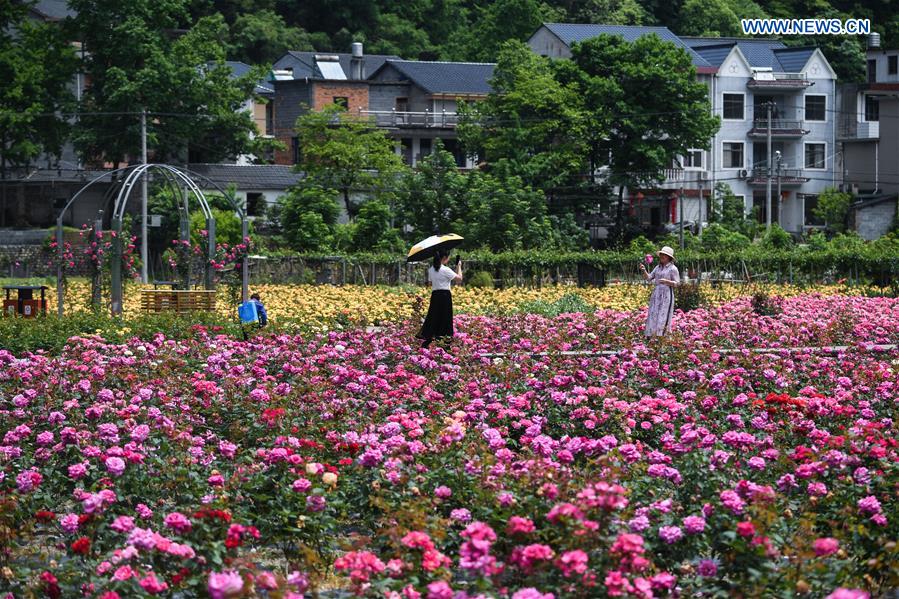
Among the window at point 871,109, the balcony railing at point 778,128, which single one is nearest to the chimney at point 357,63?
the balcony railing at point 778,128

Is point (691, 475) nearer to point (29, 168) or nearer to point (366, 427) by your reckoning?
point (366, 427)

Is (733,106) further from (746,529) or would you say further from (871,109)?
(746,529)

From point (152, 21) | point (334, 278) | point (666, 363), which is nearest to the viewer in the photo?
point (666, 363)

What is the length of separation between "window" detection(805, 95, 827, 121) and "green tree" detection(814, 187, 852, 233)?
623 cm

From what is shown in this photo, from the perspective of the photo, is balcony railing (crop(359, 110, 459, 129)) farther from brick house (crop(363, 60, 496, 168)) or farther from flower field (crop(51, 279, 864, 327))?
flower field (crop(51, 279, 864, 327))

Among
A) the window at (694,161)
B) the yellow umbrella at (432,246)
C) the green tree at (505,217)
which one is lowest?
the yellow umbrella at (432,246)

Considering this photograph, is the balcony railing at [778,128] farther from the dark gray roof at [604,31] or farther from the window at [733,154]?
the dark gray roof at [604,31]

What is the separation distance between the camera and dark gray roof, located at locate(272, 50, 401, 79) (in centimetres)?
7369

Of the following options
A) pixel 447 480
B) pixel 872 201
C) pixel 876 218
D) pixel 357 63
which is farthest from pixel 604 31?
pixel 447 480

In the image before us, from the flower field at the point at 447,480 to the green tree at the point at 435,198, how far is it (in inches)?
1545

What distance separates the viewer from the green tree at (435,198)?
177 ft

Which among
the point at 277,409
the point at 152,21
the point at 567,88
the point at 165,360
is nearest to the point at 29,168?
the point at 152,21

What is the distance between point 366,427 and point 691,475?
274cm

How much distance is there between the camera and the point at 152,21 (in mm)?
59938
